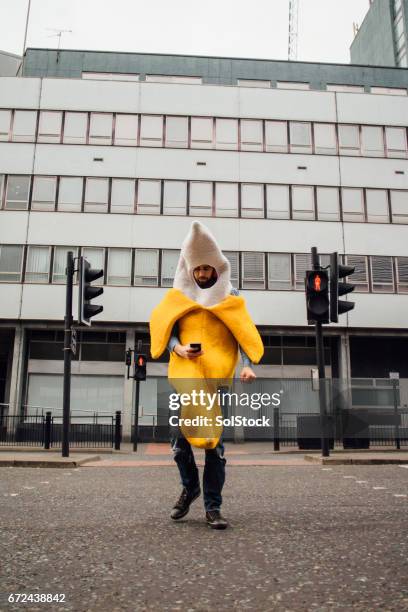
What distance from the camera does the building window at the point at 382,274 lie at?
2538cm

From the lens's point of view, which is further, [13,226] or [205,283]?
[13,226]

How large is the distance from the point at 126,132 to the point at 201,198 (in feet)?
15.5

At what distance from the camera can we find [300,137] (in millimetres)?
27047

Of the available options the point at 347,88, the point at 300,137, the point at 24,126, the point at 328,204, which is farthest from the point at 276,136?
the point at 24,126

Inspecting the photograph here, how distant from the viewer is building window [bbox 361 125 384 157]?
27094 mm

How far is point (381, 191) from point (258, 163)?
231 inches

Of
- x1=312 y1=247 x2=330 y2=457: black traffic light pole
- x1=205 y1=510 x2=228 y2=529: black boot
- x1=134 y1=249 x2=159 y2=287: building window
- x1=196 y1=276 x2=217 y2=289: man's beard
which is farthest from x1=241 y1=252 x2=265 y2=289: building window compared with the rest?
x1=205 y1=510 x2=228 y2=529: black boot

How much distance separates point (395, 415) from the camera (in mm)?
15523

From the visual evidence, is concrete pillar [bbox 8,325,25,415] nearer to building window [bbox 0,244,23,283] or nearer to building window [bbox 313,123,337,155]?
building window [bbox 0,244,23,283]

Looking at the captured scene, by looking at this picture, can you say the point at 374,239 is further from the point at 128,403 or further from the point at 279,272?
the point at 128,403

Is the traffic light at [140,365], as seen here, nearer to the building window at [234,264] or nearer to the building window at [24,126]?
the building window at [234,264]

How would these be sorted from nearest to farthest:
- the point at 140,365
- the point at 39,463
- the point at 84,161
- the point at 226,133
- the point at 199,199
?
the point at 39,463, the point at 140,365, the point at 199,199, the point at 84,161, the point at 226,133

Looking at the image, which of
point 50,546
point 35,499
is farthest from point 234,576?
point 35,499

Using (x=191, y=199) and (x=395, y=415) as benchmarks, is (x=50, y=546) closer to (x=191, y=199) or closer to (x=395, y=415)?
(x=395, y=415)
